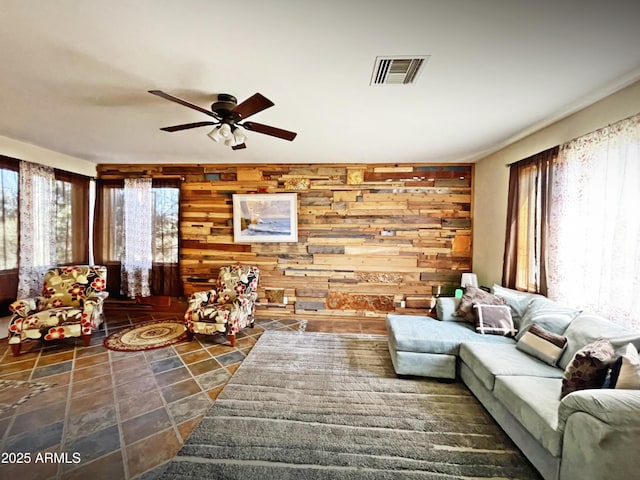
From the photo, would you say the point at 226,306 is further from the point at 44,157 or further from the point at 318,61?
the point at 44,157

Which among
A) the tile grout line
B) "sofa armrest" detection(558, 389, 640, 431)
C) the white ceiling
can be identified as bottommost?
the tile grout line

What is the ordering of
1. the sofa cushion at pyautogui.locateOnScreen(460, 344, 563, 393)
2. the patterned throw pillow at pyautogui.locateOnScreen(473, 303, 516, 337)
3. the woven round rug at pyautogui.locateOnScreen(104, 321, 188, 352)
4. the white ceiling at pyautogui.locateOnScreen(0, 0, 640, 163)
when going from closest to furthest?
the white ceiling at pyautogui.locateOnScreen(0, 0, 640, 163), the sofa cushion at pyautogui.locateOnScreen(460, 344, 563, 393), the patterned throw pillow at pyautogui.locateOnScreen(473, 303, 516, 337), the woven round rug at pyautogui.locateOnScreen(104, 321, 188, 352)

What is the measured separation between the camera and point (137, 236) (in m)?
4.04

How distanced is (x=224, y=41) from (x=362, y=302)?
368 cm

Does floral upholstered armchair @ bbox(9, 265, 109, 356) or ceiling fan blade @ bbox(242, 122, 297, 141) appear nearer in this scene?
ceiling fan blade @ bbox(242, 122, 297, 141)

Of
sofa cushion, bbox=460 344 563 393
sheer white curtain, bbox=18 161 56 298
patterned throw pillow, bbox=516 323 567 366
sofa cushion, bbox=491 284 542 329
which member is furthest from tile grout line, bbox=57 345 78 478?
sofa cushion, bbox=491 284 542 329

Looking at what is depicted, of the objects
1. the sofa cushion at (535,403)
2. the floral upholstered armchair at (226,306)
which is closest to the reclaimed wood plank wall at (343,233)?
the floral upholstered armchair at (226,306)

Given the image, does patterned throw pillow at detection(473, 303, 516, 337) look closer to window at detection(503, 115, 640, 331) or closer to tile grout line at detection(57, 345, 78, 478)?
window at detection(503, 115, 640, 331)

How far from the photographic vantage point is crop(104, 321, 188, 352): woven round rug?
2.97 m

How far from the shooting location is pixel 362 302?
4035 millimetres

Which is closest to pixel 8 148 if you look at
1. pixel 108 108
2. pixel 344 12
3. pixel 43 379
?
pixel 108 108

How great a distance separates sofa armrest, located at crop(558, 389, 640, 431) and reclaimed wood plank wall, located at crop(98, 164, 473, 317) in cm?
274

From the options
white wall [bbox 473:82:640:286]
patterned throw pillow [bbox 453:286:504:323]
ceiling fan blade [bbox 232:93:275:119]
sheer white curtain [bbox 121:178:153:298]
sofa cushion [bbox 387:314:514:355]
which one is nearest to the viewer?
ceiling fan blade [bbox 232:93:275:119]

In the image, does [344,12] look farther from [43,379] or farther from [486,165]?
[43,379]
